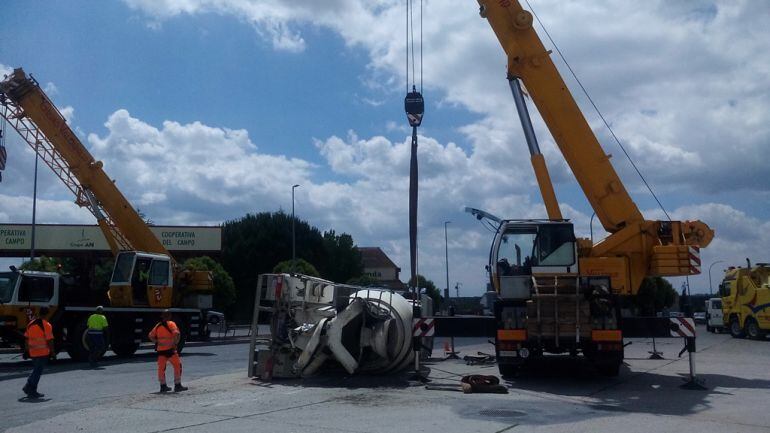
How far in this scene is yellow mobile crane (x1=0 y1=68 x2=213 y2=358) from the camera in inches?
900

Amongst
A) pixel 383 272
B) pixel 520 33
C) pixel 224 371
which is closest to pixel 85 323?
pixel 224 371

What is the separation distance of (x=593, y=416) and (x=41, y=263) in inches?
1289

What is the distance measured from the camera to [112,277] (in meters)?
25.1

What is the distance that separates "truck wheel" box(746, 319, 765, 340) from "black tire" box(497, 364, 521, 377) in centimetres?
2098

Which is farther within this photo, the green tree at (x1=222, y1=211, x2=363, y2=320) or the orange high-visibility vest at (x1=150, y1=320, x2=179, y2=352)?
the green tree at (x1=222, y1=211, x2=363, y2=320)

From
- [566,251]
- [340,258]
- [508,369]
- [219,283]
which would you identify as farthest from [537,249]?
[340,258]

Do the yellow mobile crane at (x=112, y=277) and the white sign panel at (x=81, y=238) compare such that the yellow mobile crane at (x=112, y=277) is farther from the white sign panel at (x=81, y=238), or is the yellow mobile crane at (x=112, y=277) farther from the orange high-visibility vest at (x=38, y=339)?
the white sign panel at (x=81, y=238)

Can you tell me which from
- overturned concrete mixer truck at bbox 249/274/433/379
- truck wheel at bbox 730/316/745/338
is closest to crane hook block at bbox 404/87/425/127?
overturned concrete mixer truck at bbox 249/274/433/379

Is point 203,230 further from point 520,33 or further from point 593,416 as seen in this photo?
point 593,416

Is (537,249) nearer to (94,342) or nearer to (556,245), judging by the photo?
(556,245)

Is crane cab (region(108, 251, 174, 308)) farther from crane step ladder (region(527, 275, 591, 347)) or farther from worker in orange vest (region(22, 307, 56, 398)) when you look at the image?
crane step ladder (region(527, 275, 591, 347))

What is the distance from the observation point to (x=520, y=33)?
17812 millimetres

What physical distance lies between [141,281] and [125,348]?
2.28 m

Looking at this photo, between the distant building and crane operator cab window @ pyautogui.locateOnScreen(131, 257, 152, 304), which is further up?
the distant building
